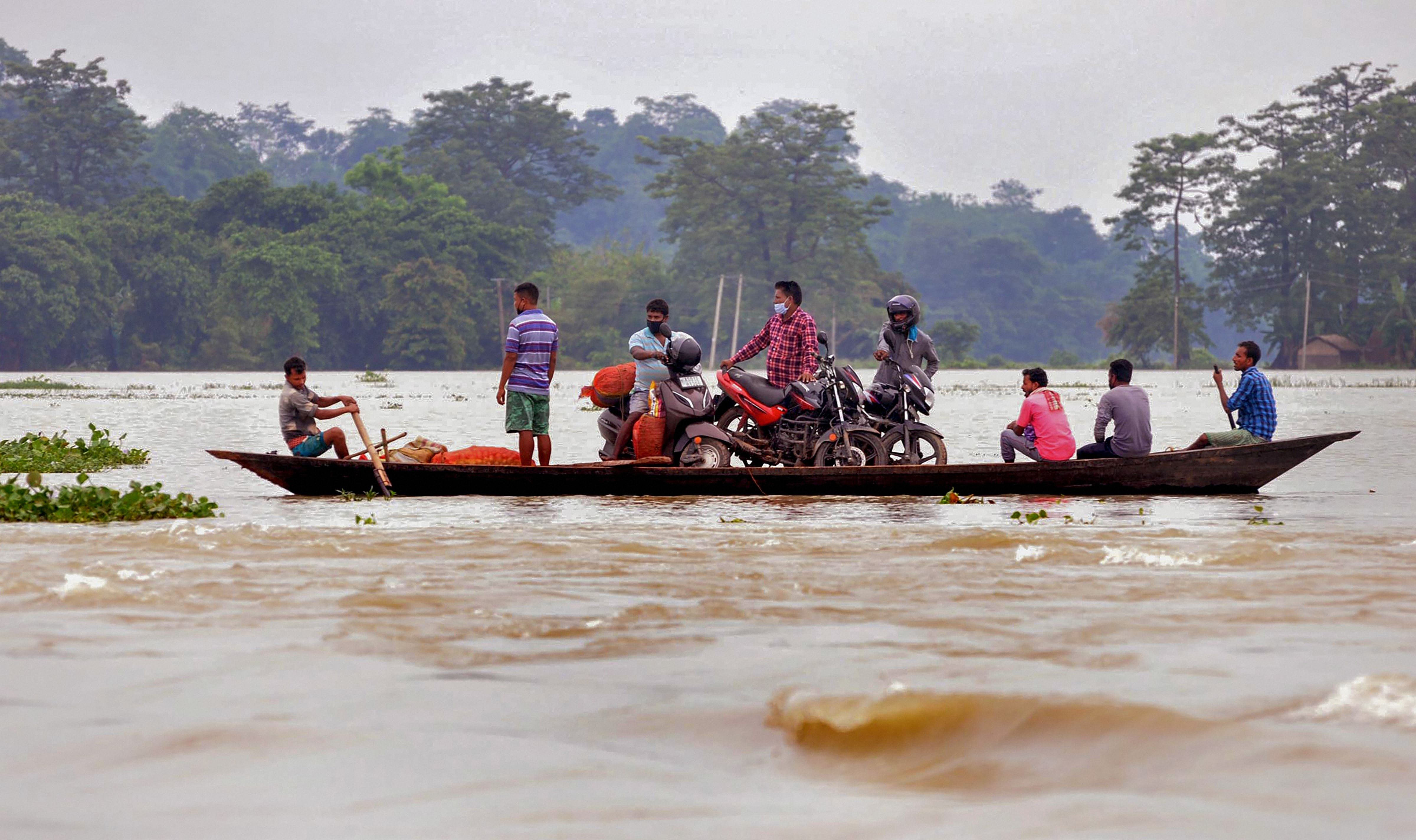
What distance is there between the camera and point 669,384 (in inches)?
426

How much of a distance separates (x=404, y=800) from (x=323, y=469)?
7868 millimetres

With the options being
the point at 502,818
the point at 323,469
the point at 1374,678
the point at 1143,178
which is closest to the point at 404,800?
the point at 502,818

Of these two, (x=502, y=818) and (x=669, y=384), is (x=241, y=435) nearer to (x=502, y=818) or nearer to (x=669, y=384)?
(x=669, y=384)

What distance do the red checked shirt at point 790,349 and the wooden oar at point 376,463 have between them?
9.22 feet

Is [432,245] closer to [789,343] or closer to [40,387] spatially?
[40,387]

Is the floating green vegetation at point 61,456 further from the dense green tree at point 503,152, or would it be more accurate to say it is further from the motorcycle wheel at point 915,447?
the dense green tree at point 503,152

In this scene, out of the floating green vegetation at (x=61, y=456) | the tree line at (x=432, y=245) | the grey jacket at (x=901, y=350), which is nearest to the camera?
the grey jacket at (x=901, y=350)

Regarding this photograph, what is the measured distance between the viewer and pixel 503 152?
81750 millimetres

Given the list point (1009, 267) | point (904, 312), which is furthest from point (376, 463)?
point (1009, 267)

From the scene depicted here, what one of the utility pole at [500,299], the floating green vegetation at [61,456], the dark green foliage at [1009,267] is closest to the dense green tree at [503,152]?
the utility pole at [500,299]

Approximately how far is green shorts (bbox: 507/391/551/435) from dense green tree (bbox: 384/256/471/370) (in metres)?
54.8

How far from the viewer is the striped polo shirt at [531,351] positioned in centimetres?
1120

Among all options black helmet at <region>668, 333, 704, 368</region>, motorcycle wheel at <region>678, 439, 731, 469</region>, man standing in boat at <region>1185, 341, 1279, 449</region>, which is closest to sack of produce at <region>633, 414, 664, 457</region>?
motorcycle wheel at <region>678, 439, 731, 469</region>

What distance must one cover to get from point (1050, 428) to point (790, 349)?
211 centimetres
